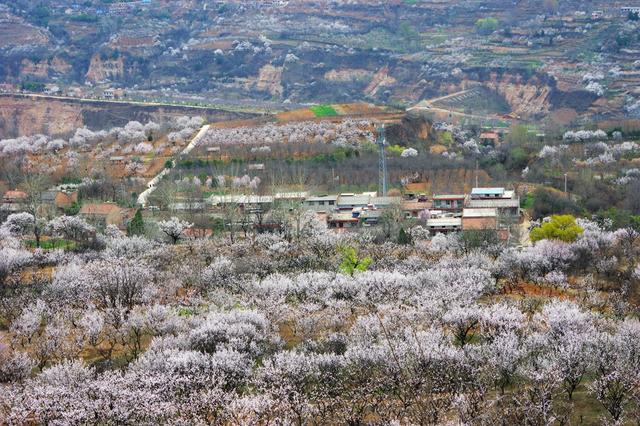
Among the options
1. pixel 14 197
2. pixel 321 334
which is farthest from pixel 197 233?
pixel 321 334

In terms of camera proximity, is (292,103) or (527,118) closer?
(527,118)

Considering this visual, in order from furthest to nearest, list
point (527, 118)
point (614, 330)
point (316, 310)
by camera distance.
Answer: point (527, 118)
point (316, 310)
point (614, 330)

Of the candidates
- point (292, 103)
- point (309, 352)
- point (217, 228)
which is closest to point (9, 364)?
point (309, 352)

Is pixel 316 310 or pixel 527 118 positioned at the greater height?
pixel 316 310

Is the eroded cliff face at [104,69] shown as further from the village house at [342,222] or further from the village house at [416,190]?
the village house at [342,222]

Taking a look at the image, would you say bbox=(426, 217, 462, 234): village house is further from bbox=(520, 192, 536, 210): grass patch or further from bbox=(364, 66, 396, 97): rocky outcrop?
bbox=(364, 66, 396, 97): rocky outcrop

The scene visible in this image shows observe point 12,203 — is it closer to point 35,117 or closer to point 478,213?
point 478,213

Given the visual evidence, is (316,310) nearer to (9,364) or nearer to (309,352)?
(309,352)
